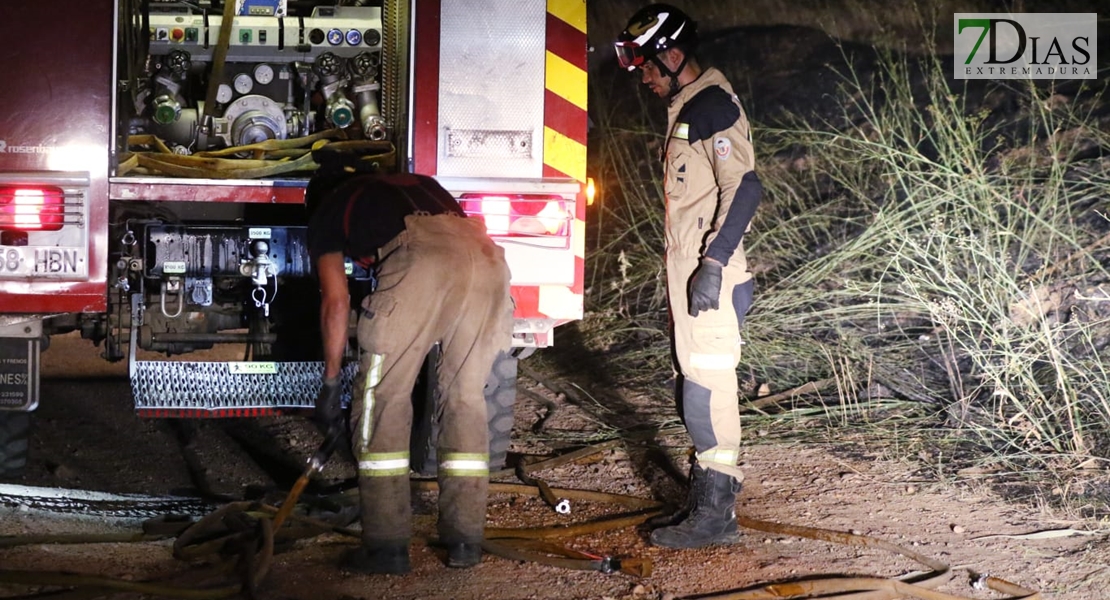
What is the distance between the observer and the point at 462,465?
3820mm

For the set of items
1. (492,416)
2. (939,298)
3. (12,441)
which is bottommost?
(12,441)

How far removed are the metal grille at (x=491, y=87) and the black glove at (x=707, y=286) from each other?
89cm

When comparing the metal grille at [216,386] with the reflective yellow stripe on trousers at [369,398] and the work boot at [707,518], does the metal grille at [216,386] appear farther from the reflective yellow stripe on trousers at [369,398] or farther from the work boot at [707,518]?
the work boot at [707,518]

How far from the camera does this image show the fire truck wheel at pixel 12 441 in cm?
463

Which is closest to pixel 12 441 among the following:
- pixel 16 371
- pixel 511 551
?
pixel 16 371

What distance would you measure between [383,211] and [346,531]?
1097 mm

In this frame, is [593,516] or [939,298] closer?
[593,516]

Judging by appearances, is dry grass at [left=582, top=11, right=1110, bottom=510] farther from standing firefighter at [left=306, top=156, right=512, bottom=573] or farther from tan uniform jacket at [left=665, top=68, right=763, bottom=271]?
standing firefighter at [left=306, top=156, right=512, bottom=573]

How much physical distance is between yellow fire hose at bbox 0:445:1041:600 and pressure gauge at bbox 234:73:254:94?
2189mm

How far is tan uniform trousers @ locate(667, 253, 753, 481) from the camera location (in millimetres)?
4105

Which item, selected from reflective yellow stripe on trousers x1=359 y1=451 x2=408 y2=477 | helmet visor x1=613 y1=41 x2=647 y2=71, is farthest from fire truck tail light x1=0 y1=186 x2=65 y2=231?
helmet visor x1=613 y1=41 x2=647 y2=71

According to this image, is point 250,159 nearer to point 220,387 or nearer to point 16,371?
point 220,387

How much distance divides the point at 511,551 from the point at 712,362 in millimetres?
927

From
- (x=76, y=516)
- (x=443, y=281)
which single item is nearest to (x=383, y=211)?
(x=443, y=281)
